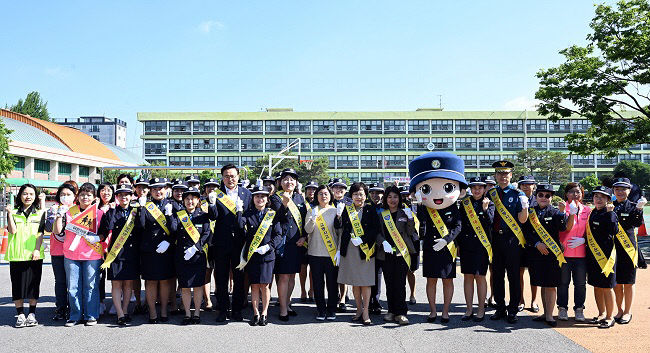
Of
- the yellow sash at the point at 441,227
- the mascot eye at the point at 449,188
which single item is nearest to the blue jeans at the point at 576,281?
the yellow sash at the point at 441,227

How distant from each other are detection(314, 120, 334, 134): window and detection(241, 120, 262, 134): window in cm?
757

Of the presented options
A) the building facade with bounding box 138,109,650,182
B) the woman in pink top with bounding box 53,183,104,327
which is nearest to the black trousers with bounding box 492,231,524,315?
the woman in pink top with bounding box 53,183,104,327

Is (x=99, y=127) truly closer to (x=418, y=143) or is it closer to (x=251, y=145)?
(x=251, y=145)

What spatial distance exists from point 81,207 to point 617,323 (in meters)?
7.11

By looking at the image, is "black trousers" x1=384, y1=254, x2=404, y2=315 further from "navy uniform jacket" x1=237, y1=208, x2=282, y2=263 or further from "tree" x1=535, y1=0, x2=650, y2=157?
"tree" x1=535, y1=0, x2=650, y2=157

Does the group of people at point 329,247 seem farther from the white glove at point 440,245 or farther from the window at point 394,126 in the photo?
the window at point 394,126

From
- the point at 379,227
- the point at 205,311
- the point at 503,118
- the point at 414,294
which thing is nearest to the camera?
the point at 379,227

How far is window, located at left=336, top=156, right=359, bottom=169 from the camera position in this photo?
6675cm

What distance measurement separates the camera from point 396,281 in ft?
20.9

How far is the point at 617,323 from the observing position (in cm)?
630

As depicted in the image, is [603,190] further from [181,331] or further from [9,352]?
[9,352]

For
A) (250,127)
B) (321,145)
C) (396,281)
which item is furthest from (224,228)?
(250,127)

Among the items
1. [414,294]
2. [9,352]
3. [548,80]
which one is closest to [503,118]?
[548,80]

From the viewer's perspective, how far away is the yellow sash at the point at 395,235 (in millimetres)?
6305
